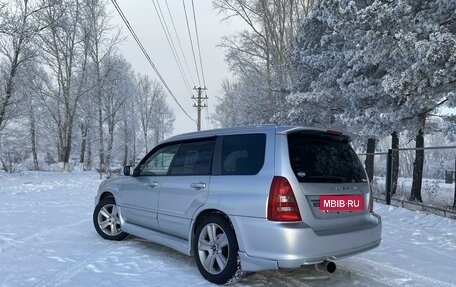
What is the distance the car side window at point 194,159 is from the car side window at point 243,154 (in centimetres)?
27

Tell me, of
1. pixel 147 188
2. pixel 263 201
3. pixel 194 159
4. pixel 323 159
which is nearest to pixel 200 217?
pixel 194 159

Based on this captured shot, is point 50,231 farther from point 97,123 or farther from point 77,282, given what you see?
point 97,123

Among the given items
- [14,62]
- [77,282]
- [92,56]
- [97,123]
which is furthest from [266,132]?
[97,123]

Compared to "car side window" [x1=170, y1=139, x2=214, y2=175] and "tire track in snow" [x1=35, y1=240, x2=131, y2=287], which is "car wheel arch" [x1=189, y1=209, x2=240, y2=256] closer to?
"car side window" [x1=170, y1=139, x2=214, y2=175]

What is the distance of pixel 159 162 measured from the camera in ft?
19.6

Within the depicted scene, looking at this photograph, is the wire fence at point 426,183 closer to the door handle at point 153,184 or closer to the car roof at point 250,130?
the car roof at point 250,130

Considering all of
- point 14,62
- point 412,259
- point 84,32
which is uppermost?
point 84,32

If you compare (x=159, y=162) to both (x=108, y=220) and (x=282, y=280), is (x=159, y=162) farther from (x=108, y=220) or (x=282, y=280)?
(x=282, y=280)

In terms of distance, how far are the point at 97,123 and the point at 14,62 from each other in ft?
63.7

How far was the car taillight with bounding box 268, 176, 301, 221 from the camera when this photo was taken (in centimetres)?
402

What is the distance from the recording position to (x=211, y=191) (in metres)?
4.70

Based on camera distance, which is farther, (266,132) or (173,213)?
(173,213)

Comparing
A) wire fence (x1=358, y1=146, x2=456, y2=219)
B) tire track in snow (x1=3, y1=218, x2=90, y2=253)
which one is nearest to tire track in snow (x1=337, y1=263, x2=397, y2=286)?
tire track in snow (x1=3, y1=218, x2=90, y2=253)

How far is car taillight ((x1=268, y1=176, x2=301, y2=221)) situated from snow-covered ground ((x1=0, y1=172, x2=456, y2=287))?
1029mm
